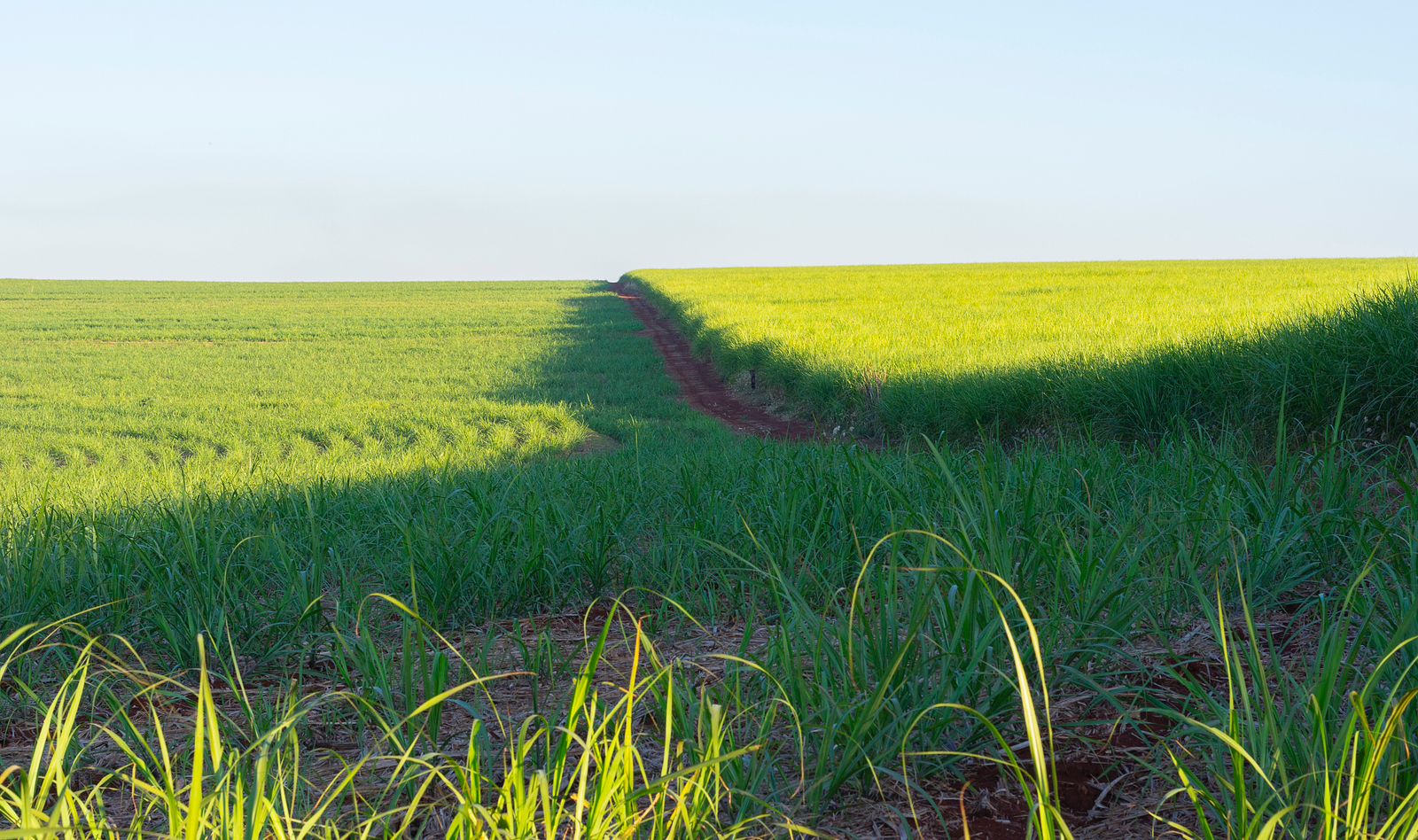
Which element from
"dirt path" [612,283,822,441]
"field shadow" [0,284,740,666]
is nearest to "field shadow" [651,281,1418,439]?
"dirt path" [612,283,822,441]

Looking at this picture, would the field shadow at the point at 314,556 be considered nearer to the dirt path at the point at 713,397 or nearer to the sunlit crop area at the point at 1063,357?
the sunlit crop area at the point at 1063,357

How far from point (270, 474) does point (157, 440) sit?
4765 millimetres

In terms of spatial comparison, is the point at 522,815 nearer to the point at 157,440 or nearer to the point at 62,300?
the point at 157,440

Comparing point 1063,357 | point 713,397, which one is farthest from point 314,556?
point 713,397

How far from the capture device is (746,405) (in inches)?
518

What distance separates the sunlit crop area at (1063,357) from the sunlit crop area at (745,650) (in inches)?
10.9

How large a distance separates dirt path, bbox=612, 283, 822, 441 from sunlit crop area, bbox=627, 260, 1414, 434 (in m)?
0.34

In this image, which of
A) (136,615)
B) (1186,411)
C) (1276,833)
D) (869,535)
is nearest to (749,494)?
(869,535)

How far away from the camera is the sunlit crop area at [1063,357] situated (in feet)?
19.5

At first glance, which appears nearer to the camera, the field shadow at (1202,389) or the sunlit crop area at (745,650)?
the sunlit crop area at (745,650)

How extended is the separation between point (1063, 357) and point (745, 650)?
6875 millimetres

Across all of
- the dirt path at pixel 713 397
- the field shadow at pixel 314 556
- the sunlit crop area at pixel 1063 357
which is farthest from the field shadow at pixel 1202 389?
the field shadow at pixel 314 556

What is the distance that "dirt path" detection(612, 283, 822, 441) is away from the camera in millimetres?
10844

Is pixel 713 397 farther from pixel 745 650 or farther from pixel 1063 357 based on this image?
pixel 745 650
